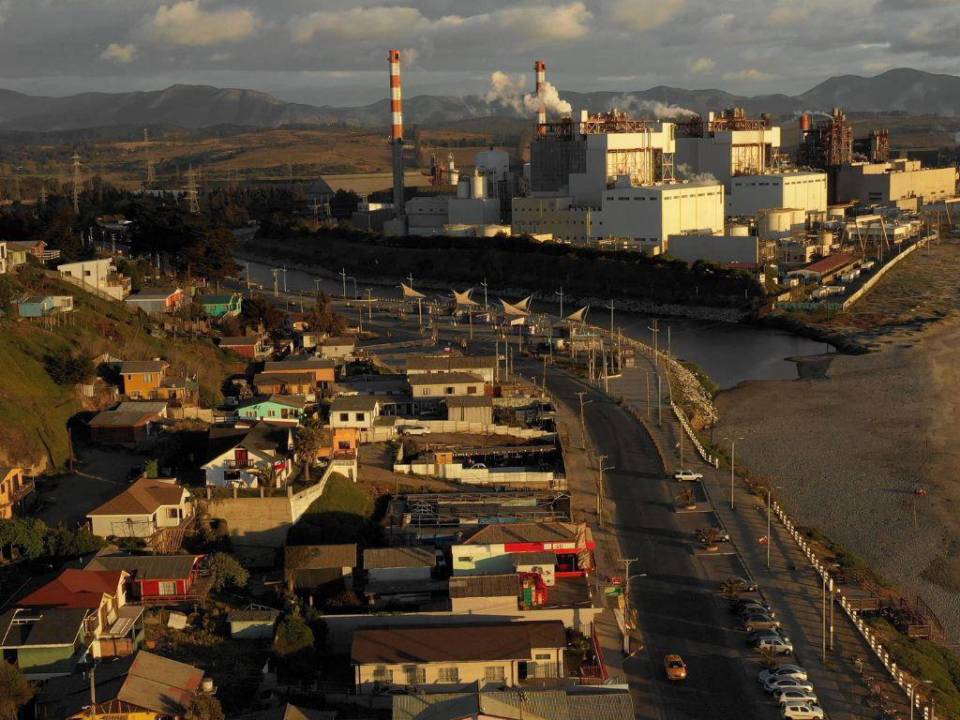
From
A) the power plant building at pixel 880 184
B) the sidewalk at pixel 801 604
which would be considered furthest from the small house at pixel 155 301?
the power plant building at pixel 880 184

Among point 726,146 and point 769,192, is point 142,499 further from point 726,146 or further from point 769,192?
point 726,146

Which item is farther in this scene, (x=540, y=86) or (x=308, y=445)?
(x=540, y=86)

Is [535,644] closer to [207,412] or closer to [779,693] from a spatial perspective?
[779,693]

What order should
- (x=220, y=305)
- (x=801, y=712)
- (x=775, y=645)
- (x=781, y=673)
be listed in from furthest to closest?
(x=220, y=305) < (x=775, y=645) < (x=781, y=673) < (x=801, y=712)

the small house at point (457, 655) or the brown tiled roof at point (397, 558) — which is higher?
the brown tiled roof at point (397, 558)

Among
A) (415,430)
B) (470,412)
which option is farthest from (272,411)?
(470,412)

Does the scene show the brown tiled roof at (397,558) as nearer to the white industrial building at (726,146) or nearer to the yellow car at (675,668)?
the yellow car at (675,668)
